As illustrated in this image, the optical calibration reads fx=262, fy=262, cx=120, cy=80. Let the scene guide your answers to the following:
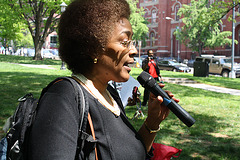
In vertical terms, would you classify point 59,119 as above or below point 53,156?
above

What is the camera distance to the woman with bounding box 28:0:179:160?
1.16 metres

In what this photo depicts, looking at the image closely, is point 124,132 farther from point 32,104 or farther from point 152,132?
point 32,104

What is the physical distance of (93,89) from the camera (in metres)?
1.54

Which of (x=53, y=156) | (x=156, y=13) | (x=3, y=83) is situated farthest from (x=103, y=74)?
(x=156, y=13)

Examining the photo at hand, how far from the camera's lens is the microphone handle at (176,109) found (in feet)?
5.10

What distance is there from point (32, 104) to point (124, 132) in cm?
56

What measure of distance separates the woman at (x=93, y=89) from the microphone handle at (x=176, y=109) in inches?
2.2

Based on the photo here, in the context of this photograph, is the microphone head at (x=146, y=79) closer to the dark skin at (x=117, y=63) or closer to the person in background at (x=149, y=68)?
the dark skin at (x=117, y=63)

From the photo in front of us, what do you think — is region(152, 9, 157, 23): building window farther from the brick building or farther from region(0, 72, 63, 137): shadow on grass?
region(0, 72, 63, 137): shadow on grass

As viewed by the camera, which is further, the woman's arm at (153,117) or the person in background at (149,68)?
the person in background at (149,68)

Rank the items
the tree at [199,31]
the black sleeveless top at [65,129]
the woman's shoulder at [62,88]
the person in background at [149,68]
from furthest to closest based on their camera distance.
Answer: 1. the tree at [199,31]
2. the person in background at [149,68]
3. the woman's shoulder at [62,88]
4. the black sleeveless top at [65,129]

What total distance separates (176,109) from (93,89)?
1.66 ft

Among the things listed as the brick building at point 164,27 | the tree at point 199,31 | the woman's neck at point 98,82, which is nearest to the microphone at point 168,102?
the woman's neck at point 98,82

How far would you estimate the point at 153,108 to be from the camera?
1687 mm
